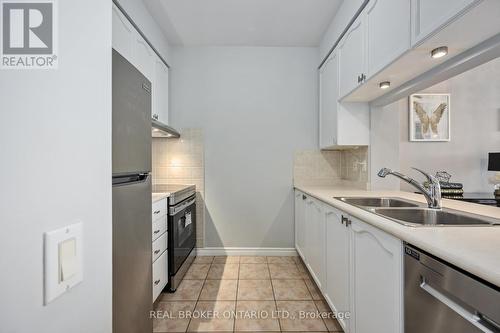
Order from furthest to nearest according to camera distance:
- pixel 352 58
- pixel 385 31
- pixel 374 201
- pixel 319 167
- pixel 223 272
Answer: pixel 319 167
pixel 223 272
pixel 352 58
pixel 374 201
pixel 385 31

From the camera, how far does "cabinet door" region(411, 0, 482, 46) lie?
1060 mm

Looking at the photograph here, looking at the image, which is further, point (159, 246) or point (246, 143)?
point (246, 143)

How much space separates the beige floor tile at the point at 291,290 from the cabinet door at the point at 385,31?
6.11ft

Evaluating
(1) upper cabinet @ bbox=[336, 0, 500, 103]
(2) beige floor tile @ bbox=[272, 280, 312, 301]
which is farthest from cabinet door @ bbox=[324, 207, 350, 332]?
(1) upper cabinet @ bbox=[336, 0, 500, 103]

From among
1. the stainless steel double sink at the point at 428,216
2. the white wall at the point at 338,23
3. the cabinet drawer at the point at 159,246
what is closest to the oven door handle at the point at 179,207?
the cabinet drawer at the point at 159,246

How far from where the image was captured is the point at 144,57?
8.07 feet

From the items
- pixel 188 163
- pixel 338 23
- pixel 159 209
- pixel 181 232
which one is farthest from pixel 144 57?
pixel 338 23

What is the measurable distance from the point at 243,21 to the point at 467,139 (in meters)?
2.63

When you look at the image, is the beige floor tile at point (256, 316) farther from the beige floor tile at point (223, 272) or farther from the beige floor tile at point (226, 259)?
the beige floor tile at point (226, 259)

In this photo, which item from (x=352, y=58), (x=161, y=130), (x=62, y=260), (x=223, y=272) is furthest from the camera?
(x=223, y=272)

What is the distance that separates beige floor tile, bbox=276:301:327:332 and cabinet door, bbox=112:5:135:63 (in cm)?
231

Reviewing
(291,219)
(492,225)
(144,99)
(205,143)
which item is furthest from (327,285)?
(205,143)

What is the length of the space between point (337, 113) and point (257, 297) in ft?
6.07

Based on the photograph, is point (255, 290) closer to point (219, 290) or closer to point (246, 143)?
point (219, 290)
